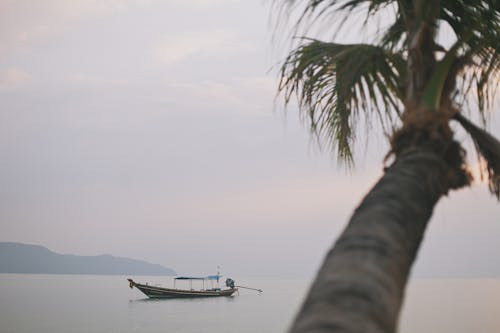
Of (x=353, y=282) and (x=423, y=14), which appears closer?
(x=353, y=282)

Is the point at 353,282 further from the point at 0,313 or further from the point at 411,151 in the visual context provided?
the point at 0,313

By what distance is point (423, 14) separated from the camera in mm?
2750

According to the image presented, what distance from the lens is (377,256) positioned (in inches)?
62.2

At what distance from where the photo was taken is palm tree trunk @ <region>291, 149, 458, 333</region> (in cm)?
134

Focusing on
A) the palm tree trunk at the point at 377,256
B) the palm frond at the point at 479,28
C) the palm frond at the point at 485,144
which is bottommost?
the palm tree trunk at the point at 377,256

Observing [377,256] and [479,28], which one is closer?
[377,256]

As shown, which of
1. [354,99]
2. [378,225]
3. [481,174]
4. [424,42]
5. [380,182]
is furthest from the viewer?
[354,99]

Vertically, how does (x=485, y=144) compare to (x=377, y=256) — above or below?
above

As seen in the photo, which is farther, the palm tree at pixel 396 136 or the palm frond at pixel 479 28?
the palm frond at pixel 479 28

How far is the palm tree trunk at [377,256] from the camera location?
1339mm

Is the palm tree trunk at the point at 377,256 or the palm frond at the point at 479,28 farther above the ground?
the palm frond at the point at 479,28

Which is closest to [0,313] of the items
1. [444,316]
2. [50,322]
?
[50,322]

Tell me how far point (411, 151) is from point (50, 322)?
267 feet

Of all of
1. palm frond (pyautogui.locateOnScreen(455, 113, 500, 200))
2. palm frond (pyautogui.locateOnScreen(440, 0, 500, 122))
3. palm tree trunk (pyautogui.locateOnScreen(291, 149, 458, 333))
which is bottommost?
palm tree trunk (pyautogui.locateOnScreen(291, 149, 458, 333))
